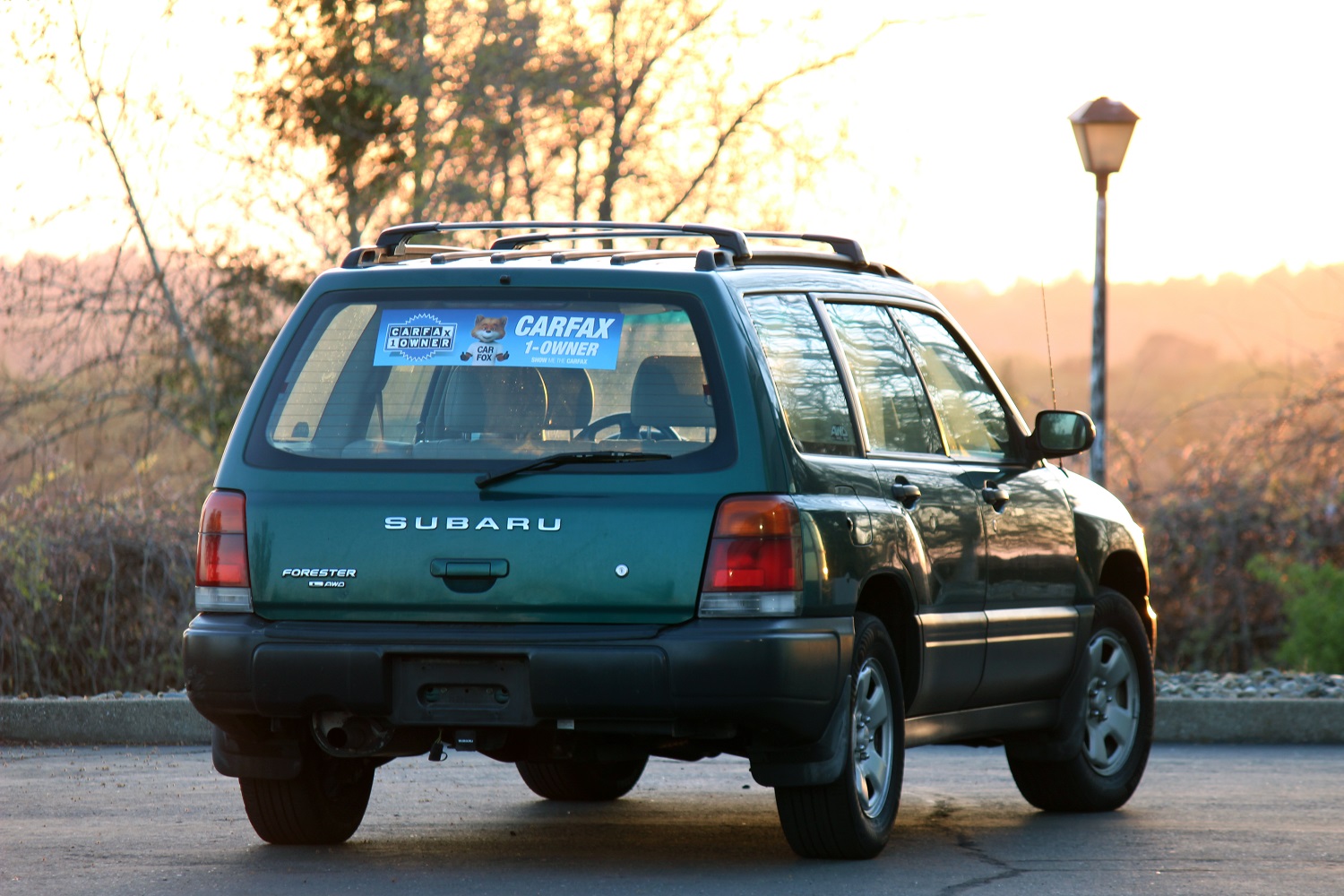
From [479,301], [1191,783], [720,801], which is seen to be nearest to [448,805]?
[720,801]

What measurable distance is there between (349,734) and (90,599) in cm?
674

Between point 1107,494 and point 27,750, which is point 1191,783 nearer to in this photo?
point 1107,494

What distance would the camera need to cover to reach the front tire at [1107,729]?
828cm

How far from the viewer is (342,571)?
6223 mm

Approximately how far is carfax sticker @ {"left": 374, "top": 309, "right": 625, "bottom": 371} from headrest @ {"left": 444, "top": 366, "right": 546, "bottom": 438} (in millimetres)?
35

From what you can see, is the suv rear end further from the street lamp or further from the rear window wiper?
the street lamp

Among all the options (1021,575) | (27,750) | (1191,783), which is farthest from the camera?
(27,750)

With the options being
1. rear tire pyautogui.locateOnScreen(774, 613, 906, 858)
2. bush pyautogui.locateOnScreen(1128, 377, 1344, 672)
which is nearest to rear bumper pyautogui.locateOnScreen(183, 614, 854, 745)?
rear tire pyautogui.locateOnScreen(774, 613, 906, 858)

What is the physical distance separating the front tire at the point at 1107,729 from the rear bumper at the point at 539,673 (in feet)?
7.51

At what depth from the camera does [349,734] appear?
639 cm

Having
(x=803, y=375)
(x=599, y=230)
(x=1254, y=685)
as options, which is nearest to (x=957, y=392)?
(x=803, y=375)

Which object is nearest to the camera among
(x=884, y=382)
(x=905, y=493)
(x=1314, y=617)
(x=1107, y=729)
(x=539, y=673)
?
(x=539, y=673)

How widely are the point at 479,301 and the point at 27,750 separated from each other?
495cm

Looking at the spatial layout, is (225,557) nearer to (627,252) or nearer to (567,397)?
(567,397)
